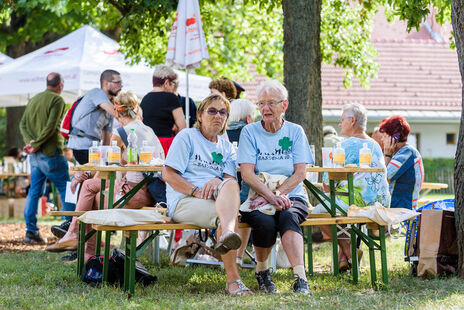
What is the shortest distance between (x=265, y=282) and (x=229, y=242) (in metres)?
0.69

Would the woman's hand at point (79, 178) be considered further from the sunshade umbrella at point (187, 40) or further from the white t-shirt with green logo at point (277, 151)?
the white t-shirt with green logo at point (277, 151)

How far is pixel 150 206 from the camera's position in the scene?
22.1 feet

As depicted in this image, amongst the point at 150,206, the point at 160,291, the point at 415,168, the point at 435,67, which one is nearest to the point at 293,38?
the point at 415,168

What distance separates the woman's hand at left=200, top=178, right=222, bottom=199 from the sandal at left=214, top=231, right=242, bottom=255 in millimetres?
515

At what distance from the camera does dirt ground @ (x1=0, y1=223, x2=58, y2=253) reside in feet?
27.6

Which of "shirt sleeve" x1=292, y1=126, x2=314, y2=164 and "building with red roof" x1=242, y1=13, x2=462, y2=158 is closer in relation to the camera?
"shirt sleeve" x1=292, y1=126, x2=314, y2=164

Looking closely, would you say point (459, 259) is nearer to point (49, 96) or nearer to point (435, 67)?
point (49, 96)

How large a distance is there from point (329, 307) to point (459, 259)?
1806 millimetres

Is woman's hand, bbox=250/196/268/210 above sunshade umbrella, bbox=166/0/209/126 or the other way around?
the other way around

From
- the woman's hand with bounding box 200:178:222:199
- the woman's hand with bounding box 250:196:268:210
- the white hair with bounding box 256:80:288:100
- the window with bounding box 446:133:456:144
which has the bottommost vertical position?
the woman's hand with bounding box 250:196:268:210

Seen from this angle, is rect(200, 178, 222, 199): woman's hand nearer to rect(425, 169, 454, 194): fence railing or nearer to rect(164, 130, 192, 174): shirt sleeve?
rect(164, 130, 192, 174): shirt sleeve

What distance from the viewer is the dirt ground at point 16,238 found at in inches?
331

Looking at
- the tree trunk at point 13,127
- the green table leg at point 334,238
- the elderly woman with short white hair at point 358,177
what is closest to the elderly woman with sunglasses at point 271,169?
the green table leg at point 334,238

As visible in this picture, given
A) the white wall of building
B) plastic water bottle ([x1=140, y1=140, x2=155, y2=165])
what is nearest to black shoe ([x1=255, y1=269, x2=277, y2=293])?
plastic water bottle ([x1=140, y1=140, x2=155, y2=165])
